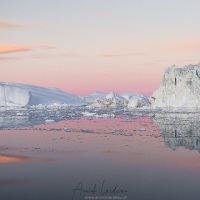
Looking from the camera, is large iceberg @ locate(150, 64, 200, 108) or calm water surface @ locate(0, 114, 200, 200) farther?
large iceberg @ locate(150, 64, 200, 108)

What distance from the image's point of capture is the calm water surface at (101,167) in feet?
26.3

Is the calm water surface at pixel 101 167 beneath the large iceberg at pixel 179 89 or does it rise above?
beneath

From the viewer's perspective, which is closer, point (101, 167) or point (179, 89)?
point (101, 167)

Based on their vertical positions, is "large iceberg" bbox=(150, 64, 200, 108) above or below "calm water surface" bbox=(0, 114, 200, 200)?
above

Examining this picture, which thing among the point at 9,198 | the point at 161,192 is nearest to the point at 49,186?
the point at 9,198

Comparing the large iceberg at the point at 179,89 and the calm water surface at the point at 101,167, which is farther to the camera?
the large iceberg at the point at 179,89

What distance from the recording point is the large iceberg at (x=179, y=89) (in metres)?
44.7

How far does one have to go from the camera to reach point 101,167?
10.4 meters

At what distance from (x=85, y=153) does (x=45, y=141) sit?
12.2 ft

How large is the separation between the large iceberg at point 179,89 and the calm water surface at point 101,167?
2823 cm

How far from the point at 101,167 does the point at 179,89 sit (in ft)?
125

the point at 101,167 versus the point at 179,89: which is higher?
the point at 179,89

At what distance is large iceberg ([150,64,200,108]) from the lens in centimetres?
4469

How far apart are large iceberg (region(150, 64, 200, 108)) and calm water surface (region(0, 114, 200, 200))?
92.6 feet
